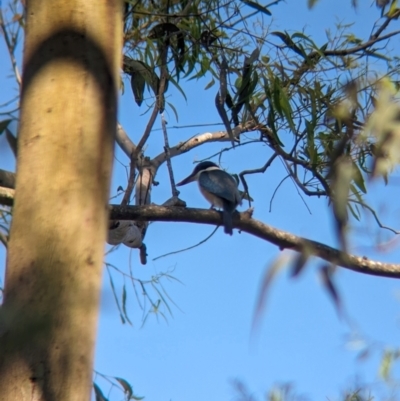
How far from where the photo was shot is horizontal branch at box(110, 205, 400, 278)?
170cm

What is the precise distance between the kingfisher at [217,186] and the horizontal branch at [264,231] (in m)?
1.20

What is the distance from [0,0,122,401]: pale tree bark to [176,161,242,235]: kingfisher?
1.86m

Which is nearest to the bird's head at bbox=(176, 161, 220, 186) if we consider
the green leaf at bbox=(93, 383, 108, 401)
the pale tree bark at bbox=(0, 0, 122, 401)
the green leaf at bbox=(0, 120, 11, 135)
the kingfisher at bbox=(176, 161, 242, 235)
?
the kingfisher at bbox=(176, 161, 242, 235)

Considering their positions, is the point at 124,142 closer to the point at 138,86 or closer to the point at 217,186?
the point at 138,86

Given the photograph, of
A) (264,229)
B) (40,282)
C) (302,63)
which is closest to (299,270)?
(264,229)

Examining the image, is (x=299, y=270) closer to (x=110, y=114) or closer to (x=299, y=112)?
(x=110, y=114)

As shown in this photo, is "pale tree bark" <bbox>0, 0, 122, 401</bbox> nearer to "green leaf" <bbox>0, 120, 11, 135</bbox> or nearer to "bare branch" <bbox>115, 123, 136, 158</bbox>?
"green leaf" <bbox>0, 120, 11, 135</bbox>

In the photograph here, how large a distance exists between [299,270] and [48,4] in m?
0.75

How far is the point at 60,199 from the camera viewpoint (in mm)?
1142

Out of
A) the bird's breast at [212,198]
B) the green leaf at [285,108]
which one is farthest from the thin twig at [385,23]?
the bird's breast at [212,198]

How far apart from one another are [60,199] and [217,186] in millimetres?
2595

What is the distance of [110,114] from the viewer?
126 cm

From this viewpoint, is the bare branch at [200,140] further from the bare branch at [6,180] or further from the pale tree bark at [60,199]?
the pale tree bark at [60,199]

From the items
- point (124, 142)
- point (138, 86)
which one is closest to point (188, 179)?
point (124, 142)
